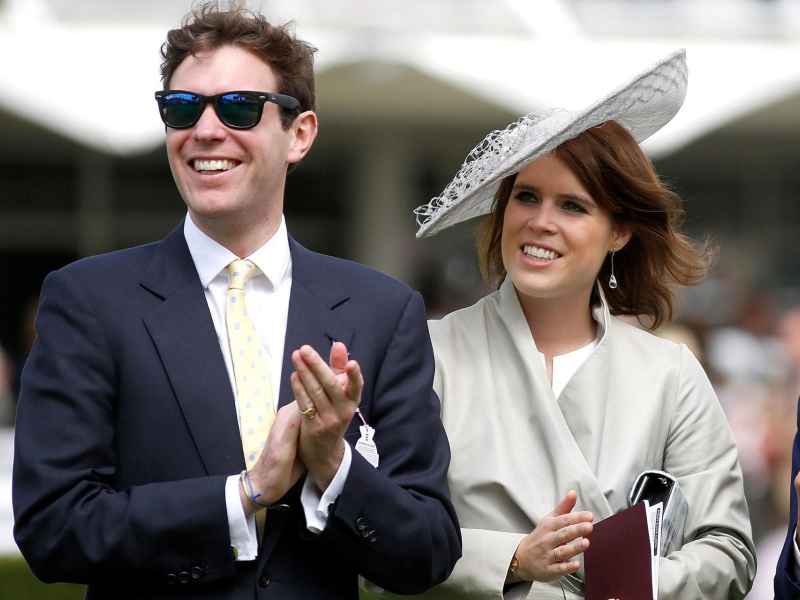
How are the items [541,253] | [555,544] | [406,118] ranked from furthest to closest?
[406,118], [541,253], [555,544]

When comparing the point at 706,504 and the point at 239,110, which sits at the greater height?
the point at 239,110

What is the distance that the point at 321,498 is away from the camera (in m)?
2.69

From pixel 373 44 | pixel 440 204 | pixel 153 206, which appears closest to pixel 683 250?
pixel 440 204

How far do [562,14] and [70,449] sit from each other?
12493mm

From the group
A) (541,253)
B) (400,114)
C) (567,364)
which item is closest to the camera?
(541,253)

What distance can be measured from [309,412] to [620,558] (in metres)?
0.86

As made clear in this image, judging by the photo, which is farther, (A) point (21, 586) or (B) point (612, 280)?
(A) point (21, 586)

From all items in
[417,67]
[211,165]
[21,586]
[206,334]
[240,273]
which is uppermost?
[417,67]

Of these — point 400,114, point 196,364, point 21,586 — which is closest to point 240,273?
point 196,364

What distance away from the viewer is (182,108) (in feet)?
9.21

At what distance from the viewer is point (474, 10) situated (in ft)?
47.0

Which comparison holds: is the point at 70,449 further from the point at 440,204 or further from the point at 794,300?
the point at 794,300

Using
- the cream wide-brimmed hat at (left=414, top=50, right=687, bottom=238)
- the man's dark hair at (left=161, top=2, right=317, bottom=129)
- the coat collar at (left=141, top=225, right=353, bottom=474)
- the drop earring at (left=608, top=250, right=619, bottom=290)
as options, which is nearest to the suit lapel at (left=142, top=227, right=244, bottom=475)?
the coat collar at (left=141, top=225, right=353, bottom=474)

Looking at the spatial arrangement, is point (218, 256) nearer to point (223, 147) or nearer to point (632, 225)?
point (223, 147)
